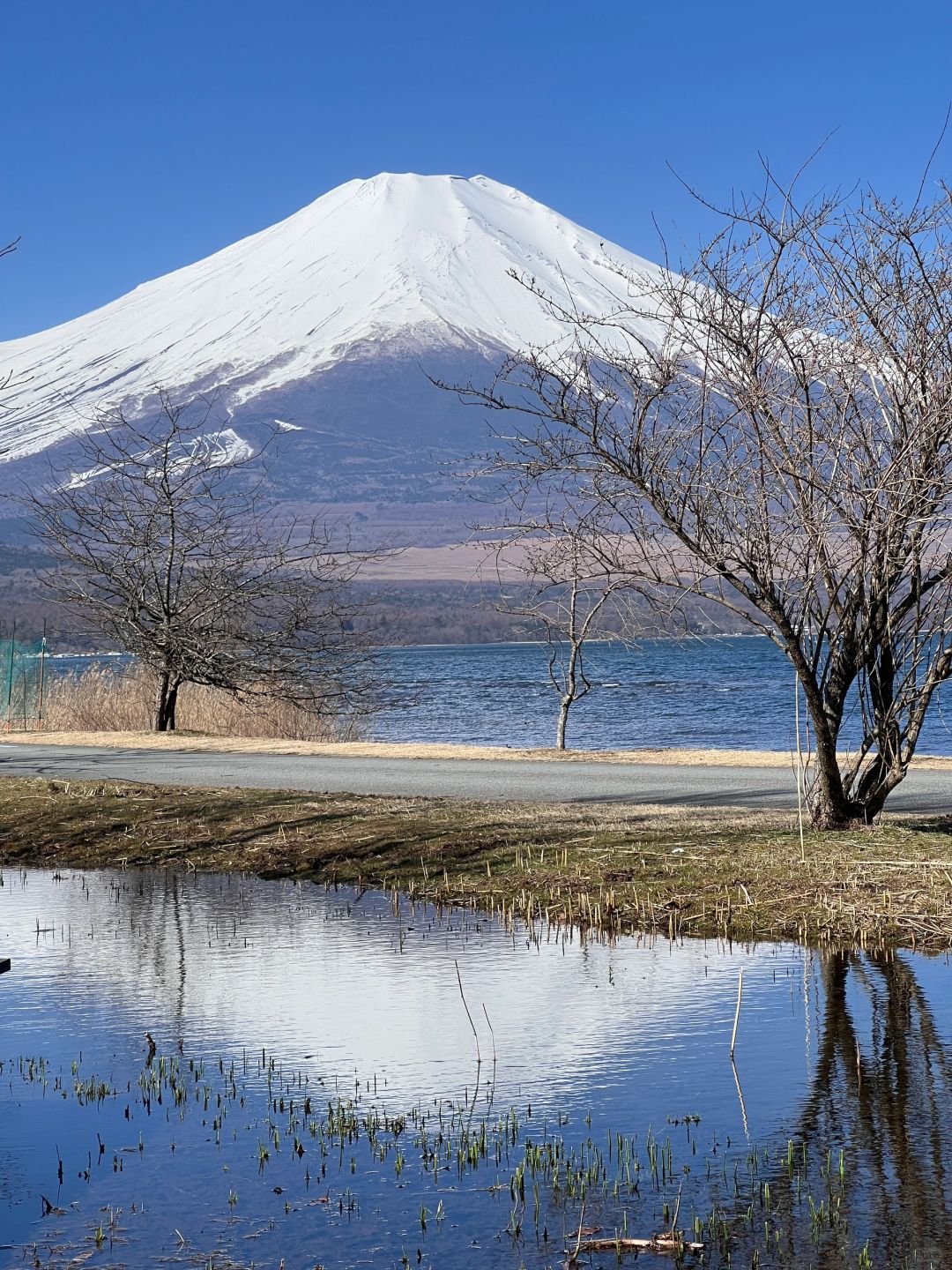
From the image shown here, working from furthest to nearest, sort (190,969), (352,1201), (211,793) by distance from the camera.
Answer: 1. (211,793)
2. (190,969)
3. (352,1201)

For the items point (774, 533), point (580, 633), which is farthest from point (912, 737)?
point (580, 633)

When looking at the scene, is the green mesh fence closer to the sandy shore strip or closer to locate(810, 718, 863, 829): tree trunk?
the sandy shore strip

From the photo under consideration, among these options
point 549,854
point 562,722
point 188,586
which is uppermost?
point 188,586

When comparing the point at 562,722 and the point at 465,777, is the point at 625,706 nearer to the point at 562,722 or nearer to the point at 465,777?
the point at 562,722

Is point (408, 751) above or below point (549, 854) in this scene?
above

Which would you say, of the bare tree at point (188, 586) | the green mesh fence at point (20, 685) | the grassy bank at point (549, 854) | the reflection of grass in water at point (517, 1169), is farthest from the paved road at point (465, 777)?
the reflection of grass in water at point (517, 1169)

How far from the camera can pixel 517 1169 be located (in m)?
5.54

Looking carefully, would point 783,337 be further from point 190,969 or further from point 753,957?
point 190,969

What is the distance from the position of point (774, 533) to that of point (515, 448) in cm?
187

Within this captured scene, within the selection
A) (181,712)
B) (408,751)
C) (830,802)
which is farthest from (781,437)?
(181,712)

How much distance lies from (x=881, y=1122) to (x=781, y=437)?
5.20m

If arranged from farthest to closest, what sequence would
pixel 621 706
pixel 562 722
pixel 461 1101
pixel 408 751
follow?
1. pixel 621 706
2. pixel 562 722
3. pixel 408 751
4. pixel 461 1101

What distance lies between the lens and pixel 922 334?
10125 mm

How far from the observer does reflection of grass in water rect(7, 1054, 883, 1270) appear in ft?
16.3
